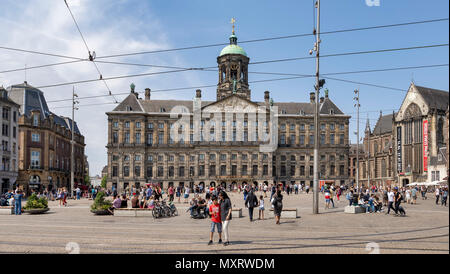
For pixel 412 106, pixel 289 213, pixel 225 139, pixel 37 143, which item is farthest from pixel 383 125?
pixel 289 213

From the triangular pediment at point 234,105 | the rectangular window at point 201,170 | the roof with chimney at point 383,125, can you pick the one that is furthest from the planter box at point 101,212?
the roof with chimney at point 383,125

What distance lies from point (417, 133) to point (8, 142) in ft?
233

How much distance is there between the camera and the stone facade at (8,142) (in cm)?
5153

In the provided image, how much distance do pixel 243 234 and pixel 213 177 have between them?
64103 mm

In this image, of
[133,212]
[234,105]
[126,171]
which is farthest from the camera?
[126,171]

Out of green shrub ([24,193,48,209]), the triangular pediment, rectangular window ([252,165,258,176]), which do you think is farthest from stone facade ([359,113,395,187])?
green shrub ([24,193,48,209])

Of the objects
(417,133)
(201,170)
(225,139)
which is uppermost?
(417,133)

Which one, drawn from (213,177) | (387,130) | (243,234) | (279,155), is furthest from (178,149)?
(243,234)

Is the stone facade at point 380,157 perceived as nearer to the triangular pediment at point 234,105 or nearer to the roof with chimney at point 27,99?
the triangular pediment at point 234,105

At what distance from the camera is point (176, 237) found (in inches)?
527

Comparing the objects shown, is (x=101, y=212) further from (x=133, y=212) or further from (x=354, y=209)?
(x=354, y=209)

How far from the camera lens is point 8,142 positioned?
173ft

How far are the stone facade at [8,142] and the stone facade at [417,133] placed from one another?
6558 cm
